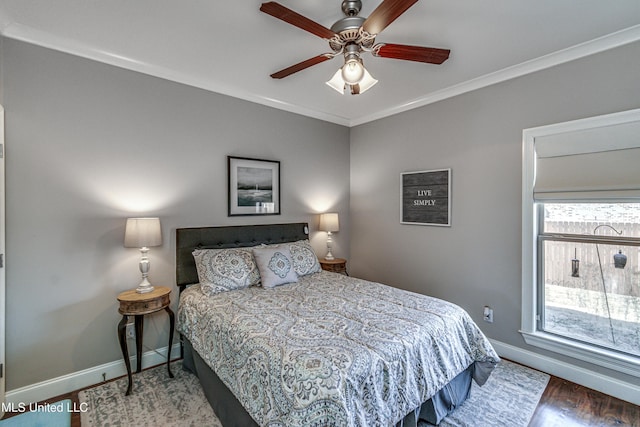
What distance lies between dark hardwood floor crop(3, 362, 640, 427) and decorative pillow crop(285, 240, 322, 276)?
2.00 m

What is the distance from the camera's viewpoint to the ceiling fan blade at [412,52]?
1861mm

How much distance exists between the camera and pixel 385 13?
1505 millimetres

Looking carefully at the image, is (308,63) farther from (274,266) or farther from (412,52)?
(274,266)

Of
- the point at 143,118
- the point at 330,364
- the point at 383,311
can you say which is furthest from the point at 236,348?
the point at 143,118

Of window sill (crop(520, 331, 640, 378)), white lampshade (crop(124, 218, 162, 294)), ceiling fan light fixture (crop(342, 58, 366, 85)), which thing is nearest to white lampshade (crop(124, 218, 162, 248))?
white lampshade (crop(124, 218, 162, 294))

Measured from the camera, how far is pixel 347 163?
4.36 meters

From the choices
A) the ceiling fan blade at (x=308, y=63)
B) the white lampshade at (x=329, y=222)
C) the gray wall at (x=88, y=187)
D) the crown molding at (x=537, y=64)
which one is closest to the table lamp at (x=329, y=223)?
the white lampshade at (x=329, y=222)

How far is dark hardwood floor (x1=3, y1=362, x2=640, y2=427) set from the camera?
1.99 meters

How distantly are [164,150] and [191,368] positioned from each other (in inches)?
79.6

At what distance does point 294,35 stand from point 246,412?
2530 millimetres

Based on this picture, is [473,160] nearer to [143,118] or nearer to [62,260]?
[143,118]

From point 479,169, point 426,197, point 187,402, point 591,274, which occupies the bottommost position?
point 187,402

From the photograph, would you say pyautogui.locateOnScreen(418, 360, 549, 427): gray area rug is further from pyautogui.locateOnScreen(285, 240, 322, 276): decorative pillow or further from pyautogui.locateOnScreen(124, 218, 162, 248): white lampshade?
pyautogui.locateOnScreen(124, 218, 162, 248): white lampshade

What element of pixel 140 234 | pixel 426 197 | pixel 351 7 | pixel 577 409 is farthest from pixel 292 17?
pixel 577 409
